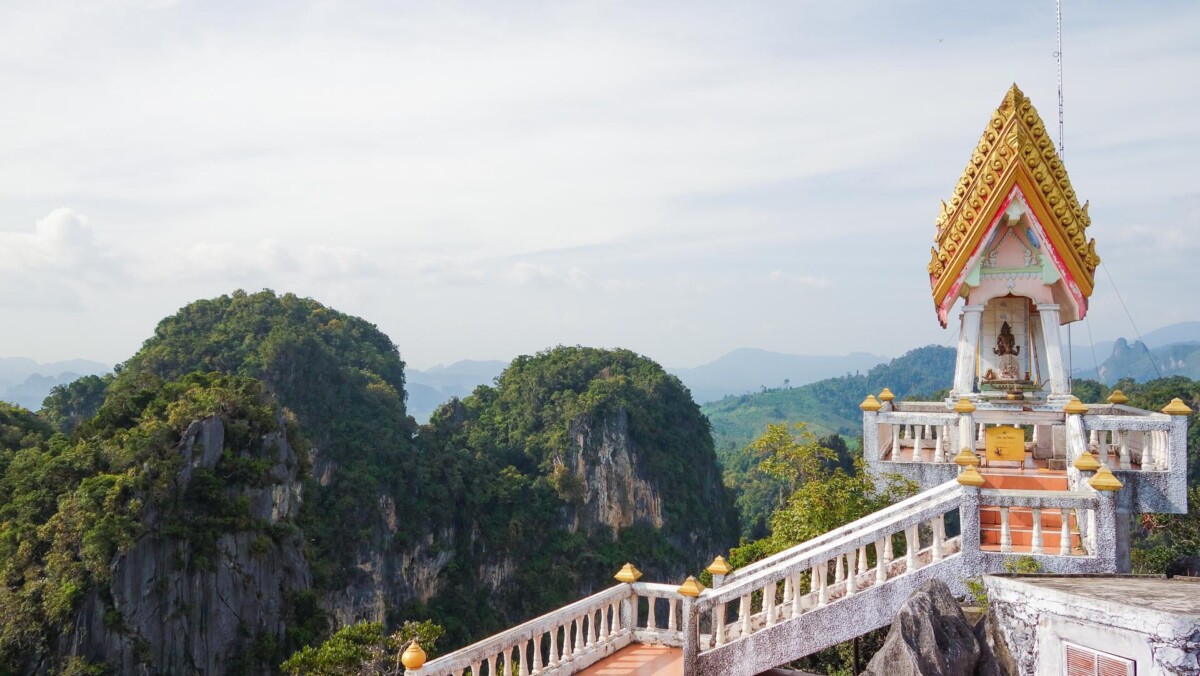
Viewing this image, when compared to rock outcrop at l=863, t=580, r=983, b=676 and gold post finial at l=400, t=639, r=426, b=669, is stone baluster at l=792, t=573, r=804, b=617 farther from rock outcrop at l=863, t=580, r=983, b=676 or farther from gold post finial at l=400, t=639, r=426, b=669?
gold post finial at l=400, t=639, r=426, b=669

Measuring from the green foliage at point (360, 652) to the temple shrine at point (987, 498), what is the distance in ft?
2.57

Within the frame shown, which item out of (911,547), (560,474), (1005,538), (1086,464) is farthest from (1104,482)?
(560,474)

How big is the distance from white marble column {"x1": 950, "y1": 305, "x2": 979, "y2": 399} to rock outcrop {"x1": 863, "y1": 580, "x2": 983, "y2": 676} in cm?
451

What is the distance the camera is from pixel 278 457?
2631 cm

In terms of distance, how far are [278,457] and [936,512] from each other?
2184 cm

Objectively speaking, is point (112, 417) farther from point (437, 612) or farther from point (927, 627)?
point (927, 627)

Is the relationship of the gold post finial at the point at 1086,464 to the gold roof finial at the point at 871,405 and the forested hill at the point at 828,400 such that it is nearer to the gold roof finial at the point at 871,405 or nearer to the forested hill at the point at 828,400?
the gold roof finial at the point at 871,405

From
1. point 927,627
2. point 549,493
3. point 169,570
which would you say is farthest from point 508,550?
point 927,627

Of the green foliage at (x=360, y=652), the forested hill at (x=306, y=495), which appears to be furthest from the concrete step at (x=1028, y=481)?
the forested hill at (x=306, y=495)

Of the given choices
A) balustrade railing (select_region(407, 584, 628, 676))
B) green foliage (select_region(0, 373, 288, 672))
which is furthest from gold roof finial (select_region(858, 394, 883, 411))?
green foliage (select_region(0, 373, 288, 672))

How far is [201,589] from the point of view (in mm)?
23984

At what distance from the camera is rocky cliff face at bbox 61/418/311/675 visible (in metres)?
21.6

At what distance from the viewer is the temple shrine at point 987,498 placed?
762cm

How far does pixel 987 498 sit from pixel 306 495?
91.9 ft
